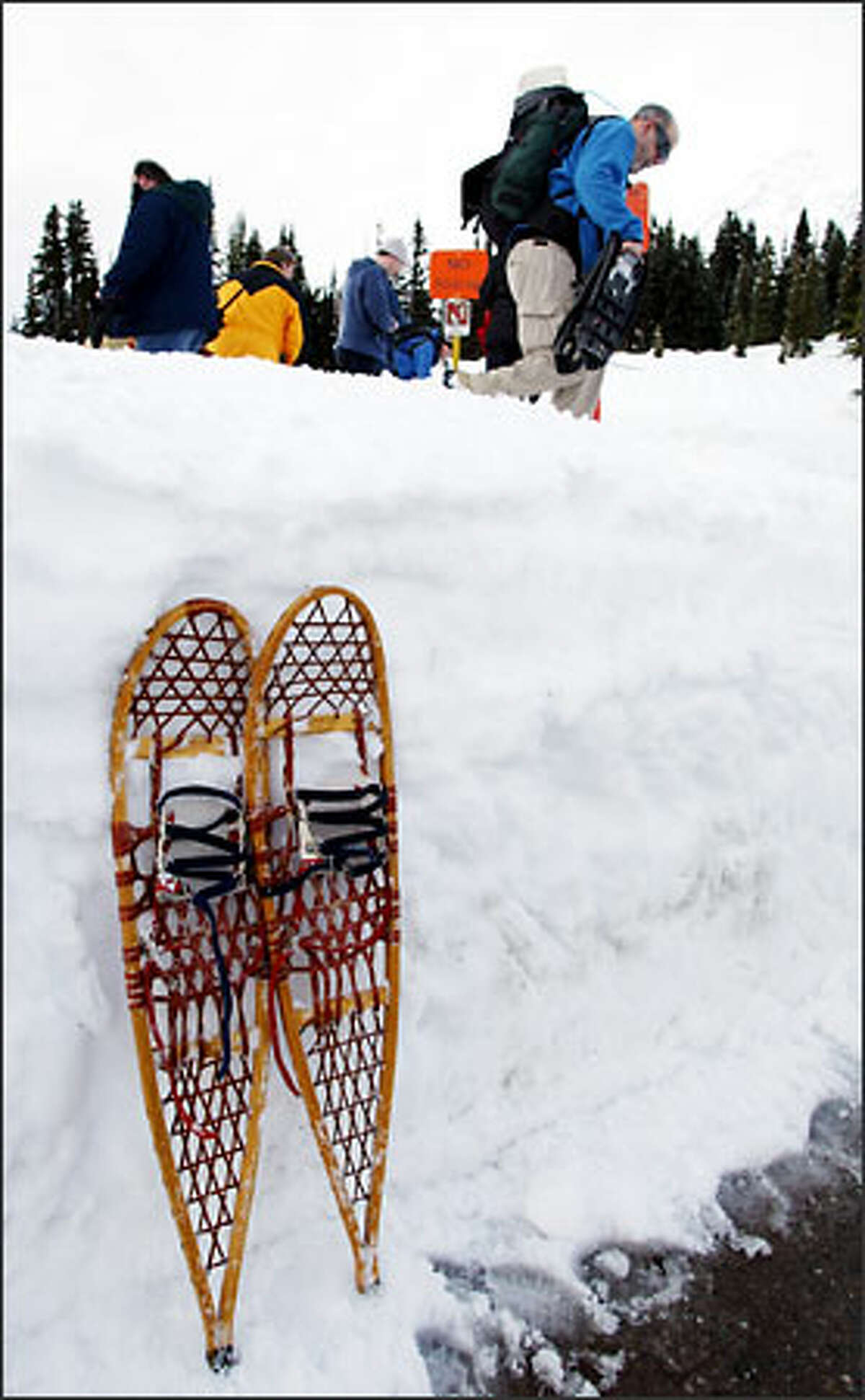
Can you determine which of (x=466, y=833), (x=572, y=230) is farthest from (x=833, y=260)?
(x=466, y=833)

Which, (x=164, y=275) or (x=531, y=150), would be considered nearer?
(x=531, y=150)

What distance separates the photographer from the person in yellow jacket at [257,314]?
5.33 metres

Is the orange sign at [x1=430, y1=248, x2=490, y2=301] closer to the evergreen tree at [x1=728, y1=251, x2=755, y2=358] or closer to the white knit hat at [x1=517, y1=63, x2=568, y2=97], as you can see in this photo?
the white knit hat at [x1=517, y1=63, x2=568, y2=97]

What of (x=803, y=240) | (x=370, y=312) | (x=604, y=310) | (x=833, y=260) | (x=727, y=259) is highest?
(x=727, y=259)

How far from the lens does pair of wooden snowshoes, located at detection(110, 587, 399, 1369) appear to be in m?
2.38

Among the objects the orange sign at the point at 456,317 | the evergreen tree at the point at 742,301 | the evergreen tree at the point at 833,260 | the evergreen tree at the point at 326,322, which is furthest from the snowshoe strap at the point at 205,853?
the evergreen tree at the point at 833,260

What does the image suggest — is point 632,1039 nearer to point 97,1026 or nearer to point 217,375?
point 97,1026

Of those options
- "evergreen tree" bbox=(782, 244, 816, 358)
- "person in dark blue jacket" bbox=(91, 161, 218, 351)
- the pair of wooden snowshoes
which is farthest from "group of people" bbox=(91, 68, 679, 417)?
"evergreen tree" bbox=(782, 244, 816, 358)

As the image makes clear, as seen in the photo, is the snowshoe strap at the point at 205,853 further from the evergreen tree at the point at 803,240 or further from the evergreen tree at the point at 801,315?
the evergreen tree at the point at 803,240

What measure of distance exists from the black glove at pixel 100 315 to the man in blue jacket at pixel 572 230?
2.02 m

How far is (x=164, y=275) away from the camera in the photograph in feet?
15.3

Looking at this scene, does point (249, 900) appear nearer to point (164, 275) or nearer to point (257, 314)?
point (164, 275)

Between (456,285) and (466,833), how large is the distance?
7.24 metres

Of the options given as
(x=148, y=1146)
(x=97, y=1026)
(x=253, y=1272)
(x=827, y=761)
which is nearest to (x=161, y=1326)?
(x=253, y=1272)
